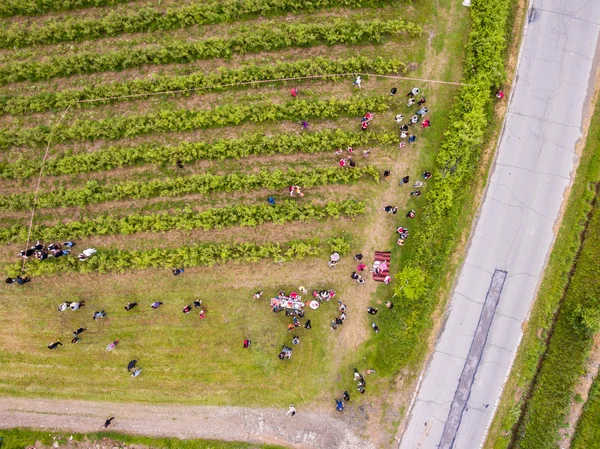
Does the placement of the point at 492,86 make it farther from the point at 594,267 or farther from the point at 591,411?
the point at 591,411

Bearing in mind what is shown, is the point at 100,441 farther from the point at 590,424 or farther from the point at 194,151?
the point at 590,424

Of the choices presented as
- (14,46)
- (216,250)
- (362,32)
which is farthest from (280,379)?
(14,46)

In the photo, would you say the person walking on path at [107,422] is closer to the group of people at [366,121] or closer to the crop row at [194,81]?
the crop row at [194,81]

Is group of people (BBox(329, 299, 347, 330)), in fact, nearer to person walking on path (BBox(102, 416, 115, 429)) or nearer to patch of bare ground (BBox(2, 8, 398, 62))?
person walking on path (BBox(102, 416, 115, 429))

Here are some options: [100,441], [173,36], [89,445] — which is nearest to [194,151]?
[173,36]

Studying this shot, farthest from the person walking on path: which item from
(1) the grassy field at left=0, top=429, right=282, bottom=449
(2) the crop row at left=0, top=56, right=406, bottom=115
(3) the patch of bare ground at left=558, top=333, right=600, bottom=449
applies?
(3) the patch of bare ground at left=558, top=333, right=600, bottom=449
